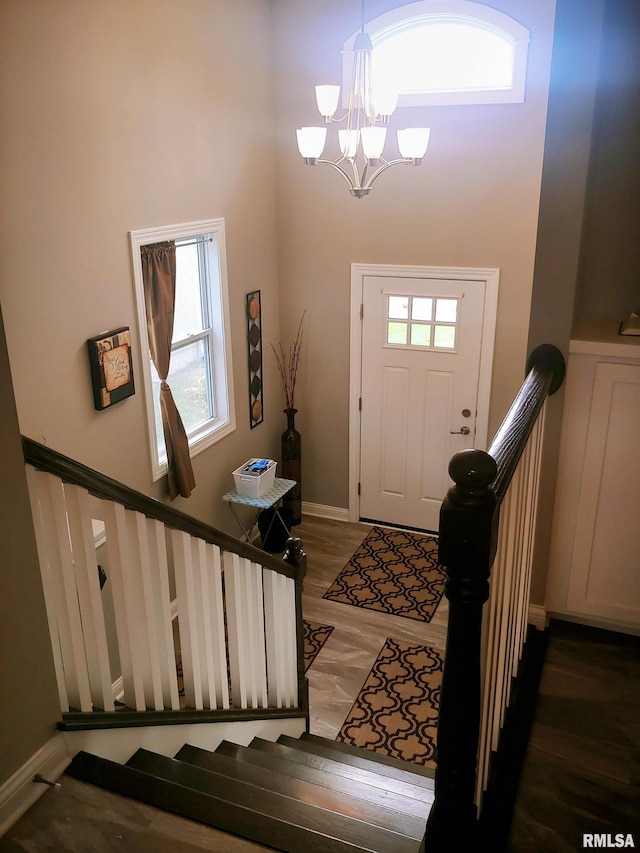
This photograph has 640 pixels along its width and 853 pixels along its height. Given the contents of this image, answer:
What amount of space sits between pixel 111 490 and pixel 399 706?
8.60 feet

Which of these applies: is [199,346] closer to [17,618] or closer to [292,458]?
[292,458]

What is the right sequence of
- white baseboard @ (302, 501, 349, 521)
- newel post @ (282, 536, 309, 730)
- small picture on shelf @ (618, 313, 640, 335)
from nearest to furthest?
small picture on shelf @ (618, 313, 640, 335), newel post @ (282, 536, 309, 730), white baseboard @ (302, 501, 349, 521)

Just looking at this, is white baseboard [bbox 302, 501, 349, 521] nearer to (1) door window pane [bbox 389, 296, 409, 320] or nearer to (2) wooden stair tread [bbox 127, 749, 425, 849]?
(1) door window pane [bbox 389, 296, 409, 320]

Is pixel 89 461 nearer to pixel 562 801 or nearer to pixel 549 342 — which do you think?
pixel 549 342

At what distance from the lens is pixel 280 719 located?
310 centimetres

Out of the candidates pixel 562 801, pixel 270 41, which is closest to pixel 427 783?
pixel 562 801

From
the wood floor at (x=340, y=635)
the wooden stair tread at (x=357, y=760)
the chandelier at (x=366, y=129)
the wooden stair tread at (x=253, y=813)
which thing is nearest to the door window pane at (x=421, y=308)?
the chandelier at (x=366, y=129)

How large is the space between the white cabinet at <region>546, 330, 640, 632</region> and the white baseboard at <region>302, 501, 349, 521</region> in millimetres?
3605

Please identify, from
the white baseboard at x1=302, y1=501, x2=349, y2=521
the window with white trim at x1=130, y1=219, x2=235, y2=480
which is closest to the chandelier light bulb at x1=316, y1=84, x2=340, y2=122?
the window with white trim at x1=130, y1=219, x2=235, y2=480

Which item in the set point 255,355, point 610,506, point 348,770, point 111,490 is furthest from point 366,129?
point 348,770

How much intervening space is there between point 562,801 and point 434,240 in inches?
159

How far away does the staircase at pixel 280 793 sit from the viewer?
1.88 meters

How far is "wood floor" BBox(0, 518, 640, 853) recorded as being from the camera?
1693 millimetres

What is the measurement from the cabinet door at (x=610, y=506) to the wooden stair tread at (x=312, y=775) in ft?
2.83
